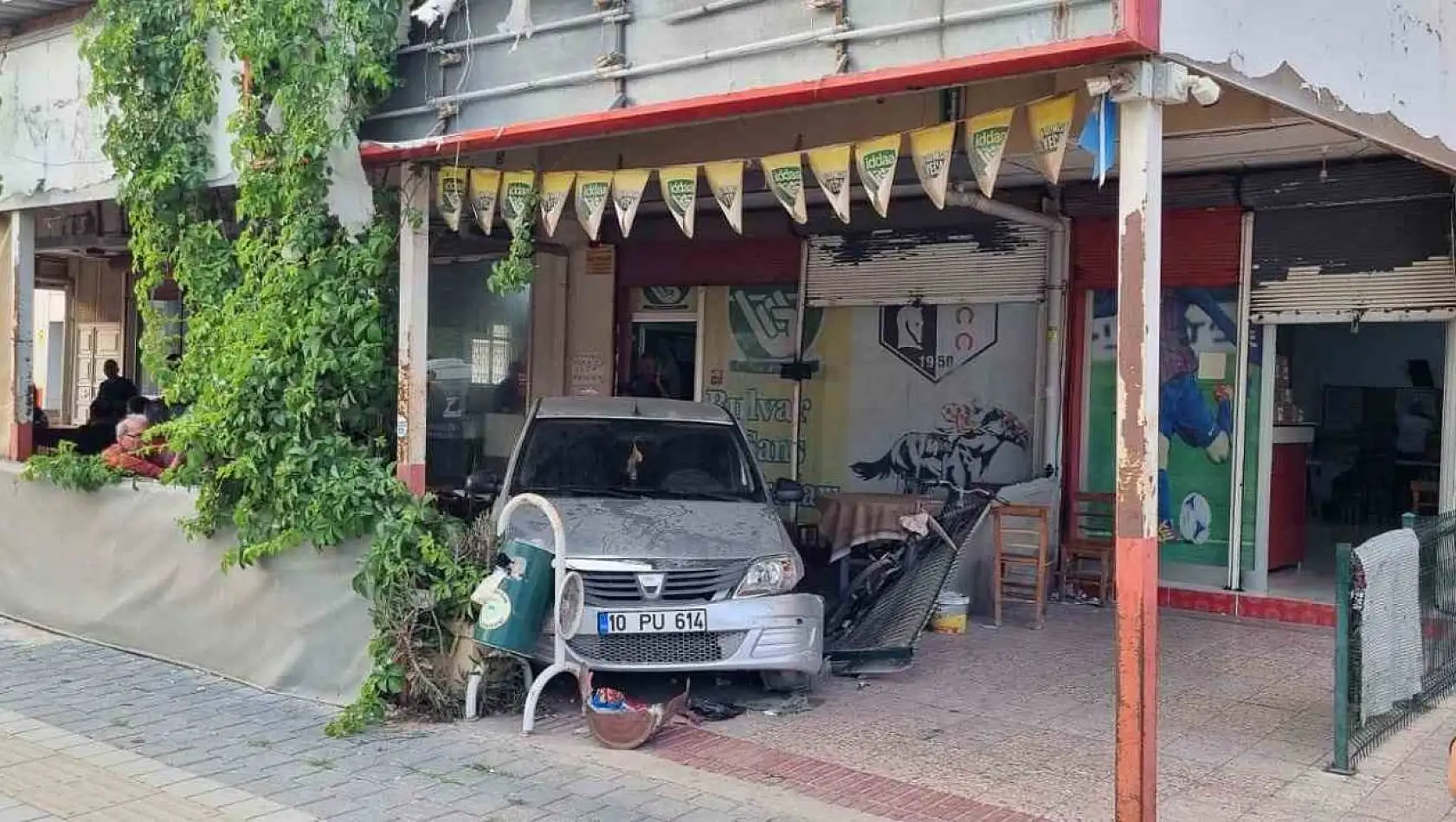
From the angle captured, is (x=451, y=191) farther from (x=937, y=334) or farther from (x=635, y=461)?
(x=937, y=334)

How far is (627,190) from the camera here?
710 cm

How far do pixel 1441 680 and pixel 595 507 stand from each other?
5.15 meters

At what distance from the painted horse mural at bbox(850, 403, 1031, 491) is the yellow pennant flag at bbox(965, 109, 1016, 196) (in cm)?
523

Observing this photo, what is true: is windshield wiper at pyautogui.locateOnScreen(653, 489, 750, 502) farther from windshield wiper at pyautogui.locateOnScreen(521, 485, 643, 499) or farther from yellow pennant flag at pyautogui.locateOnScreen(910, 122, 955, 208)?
yellow pennant flag at pyautogui.locateOnScreen(910, 122, 955, 208)

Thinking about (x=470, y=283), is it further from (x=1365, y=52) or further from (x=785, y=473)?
(x=1365, y=52)

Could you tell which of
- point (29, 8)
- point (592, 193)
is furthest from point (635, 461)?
point (29, 8)

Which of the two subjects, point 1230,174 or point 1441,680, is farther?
point 1230,174

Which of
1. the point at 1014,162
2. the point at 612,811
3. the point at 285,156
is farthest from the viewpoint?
the point at 1014,162

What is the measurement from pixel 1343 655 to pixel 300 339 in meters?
5.91

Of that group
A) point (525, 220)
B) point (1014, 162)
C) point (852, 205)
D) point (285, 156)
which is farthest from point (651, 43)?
point (852, 205)

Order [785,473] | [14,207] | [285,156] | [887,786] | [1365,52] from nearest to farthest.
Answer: [887,786]
[1365,52]
[285,156]
[14,207]
[785,473]

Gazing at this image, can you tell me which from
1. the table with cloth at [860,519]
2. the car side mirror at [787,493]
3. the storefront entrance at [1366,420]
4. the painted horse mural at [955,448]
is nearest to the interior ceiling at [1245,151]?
the painted horse mural at [955,448]

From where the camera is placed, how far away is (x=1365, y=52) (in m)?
6.43

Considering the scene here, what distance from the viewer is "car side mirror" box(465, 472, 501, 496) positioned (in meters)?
7.91
